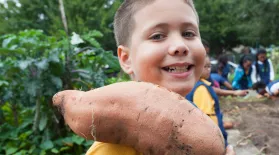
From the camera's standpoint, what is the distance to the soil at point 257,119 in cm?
304

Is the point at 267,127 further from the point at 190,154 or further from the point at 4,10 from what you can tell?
the point at 4,10

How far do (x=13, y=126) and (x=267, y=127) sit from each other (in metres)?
2.98

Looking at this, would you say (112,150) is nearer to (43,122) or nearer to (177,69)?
(177,69)

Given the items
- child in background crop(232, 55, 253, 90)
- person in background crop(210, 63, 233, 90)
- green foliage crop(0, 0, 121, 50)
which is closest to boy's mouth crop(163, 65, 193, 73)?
person in background crop(210, 63, 233, 90)

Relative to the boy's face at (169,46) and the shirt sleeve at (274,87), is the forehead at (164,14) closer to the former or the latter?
the boy's face at (169,46)

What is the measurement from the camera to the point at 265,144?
299cm

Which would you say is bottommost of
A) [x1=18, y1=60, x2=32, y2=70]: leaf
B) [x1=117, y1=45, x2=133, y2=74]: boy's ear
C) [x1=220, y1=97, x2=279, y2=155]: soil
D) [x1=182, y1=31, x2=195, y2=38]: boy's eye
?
[x1=220, y1=97, x2=279, y2=155]: soil

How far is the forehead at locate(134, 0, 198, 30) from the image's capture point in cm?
88

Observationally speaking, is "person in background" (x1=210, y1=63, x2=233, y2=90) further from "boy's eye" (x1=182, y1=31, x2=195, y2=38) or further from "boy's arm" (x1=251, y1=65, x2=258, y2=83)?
"boy's eye" (x1=182, y1=31, x2=195, y2=38)

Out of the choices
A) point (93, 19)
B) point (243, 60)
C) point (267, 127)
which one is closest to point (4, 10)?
point (93, 19)

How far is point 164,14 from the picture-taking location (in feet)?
2.90

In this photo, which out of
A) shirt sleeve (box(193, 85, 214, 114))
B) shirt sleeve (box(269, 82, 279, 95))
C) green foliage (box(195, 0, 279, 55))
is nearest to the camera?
shirt sleeve (box(193, 85, 214, 114))

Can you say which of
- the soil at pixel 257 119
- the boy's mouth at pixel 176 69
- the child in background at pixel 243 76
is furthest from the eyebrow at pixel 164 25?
the child in background at pixel 243 76

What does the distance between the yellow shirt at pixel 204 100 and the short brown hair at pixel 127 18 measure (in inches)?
40.1
